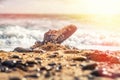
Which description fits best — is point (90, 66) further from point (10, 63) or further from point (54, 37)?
point (54, 37)

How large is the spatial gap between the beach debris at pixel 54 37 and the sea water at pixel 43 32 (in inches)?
1.9

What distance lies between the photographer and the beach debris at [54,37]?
4621mm

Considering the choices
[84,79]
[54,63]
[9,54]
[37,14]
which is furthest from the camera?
[37,14]

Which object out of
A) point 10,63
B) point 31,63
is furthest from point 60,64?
point 10,63

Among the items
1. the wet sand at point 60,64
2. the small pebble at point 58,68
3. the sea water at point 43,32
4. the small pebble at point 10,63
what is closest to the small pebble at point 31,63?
the wet sand at point 60,64

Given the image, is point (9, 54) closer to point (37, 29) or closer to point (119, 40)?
point (37, 29)

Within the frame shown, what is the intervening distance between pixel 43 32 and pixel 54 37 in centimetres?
16

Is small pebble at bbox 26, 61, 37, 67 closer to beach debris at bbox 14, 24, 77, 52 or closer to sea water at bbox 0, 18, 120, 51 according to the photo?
beach debris at bbox 14, 24, 77, 52

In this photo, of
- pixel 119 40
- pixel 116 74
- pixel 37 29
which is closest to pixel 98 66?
pixel 116 74

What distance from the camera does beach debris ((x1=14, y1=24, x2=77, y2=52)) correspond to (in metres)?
4.62

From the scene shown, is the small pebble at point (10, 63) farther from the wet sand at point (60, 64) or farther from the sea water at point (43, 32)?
the sea water at point (43, 32)

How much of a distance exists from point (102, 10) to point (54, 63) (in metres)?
1.09

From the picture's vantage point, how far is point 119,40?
461cm

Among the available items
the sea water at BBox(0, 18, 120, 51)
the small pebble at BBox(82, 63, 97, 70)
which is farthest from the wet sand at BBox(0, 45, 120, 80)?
the sea water at BBox(0, 18, 120, 51)
